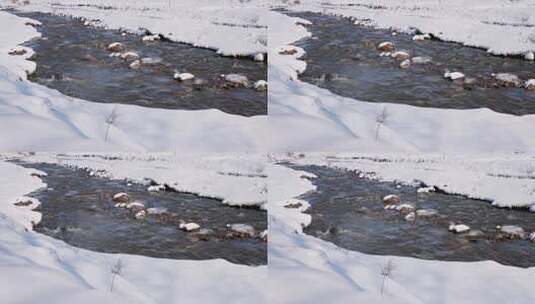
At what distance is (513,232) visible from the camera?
3.61 meters

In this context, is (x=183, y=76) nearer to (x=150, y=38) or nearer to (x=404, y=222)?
(x=150, y=38)

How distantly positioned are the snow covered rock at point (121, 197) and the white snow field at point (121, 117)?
0.74ft

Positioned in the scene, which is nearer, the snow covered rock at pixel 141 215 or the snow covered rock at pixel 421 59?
the snow covered rock at pixel 141 215

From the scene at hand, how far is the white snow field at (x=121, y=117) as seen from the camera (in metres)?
3.60

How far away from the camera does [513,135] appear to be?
364 centimetres

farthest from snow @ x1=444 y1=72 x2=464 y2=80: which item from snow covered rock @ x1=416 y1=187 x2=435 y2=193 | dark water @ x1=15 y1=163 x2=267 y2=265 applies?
dark water @ x1=15 y1=163 x2=267 y2=265

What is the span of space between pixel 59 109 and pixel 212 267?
3.52 feet

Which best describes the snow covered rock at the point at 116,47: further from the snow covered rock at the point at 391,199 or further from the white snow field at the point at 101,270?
the snow covered rock at the point at 391,199

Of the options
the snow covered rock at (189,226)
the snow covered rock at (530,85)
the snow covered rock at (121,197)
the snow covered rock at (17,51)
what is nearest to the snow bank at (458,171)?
the snow covered rock at (530,85)

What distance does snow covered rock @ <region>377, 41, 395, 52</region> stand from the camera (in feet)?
12.5

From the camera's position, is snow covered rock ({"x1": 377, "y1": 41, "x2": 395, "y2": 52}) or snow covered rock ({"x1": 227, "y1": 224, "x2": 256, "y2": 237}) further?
snow covered rock ({"x1": 377, "y1": 41, "x2": 395, "y2": 52})

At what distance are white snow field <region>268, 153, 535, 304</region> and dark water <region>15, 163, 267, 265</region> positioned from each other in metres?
0.14

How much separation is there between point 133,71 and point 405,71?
4.49 ft

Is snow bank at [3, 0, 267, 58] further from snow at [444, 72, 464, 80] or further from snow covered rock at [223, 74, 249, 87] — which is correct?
snow at [444, 72, 464, 80]
